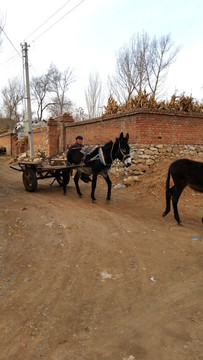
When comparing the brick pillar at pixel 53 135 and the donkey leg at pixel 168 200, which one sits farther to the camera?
the brick pillar at pixel 53 135

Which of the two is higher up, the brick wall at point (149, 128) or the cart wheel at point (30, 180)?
the brick wall at point (149, 128)

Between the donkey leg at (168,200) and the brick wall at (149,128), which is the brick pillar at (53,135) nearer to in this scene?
the brick wall at (149,128)

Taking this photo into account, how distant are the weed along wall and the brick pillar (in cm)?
617

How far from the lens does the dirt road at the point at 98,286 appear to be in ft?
8.30

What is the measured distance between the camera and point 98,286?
3596 mm

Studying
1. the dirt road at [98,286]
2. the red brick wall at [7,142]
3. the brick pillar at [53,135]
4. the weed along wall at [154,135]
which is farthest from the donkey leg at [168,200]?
the red brick wall at [7,142]

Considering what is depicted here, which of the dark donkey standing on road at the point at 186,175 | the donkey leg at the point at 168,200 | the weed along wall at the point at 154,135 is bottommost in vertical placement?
the donkey leg at the point at 168,200

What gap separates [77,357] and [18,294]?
1327 millimetres

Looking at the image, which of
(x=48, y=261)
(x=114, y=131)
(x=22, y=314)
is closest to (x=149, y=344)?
(x=22, y=314)

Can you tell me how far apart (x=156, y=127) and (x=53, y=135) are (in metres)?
9.27

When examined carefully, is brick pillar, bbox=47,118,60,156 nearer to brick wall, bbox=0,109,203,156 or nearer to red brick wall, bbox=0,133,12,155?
brick wall, bbox=0,109,203,156

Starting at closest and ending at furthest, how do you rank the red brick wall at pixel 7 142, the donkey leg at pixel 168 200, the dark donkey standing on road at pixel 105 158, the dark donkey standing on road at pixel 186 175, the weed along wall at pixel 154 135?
1. the dark donkey standing on road at pixel 186 175
2. the donkey leg at pixel 168 200
3. the dark donkey standing on road at pixel 105 158
4. the weed along wall at pixel 154 135
5. the red brick wall at pixel 7 142

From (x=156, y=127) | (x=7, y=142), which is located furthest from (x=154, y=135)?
(x=7, y=142)

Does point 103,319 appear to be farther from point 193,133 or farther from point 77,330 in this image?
point 193,133
